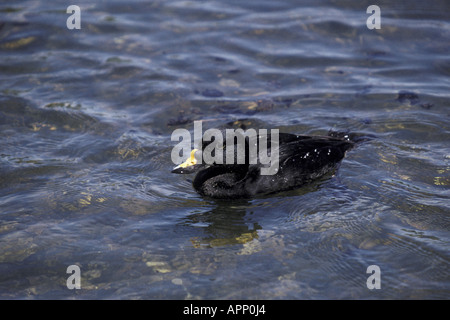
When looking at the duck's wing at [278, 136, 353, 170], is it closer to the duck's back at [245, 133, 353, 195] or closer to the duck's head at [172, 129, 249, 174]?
the duck's back at [245, 133, 353, 195]

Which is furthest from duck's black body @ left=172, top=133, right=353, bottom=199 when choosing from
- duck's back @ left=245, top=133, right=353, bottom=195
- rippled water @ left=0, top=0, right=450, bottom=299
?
rippled water @ left=0, top=0, right=450, bottom=299

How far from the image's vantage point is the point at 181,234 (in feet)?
19.1

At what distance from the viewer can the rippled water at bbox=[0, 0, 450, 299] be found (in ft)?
17.2

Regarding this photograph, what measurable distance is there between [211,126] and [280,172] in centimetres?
200

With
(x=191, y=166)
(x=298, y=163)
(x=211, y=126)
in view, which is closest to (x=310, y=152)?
(x=298, y=163)

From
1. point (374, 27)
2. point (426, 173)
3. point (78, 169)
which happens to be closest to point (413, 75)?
point (374, 27)

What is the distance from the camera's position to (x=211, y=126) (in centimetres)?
820

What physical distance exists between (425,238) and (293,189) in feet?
5.61

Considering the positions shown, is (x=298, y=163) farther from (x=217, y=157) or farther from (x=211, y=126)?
(x=211, y=126)

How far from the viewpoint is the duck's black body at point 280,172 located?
21.5 ft

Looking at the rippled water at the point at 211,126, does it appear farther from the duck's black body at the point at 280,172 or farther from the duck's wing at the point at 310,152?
the duck's wing at the point at 310,152

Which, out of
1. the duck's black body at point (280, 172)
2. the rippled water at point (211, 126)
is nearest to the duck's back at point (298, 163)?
the duck's black body at point (280, 172)

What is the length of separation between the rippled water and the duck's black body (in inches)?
5.5
